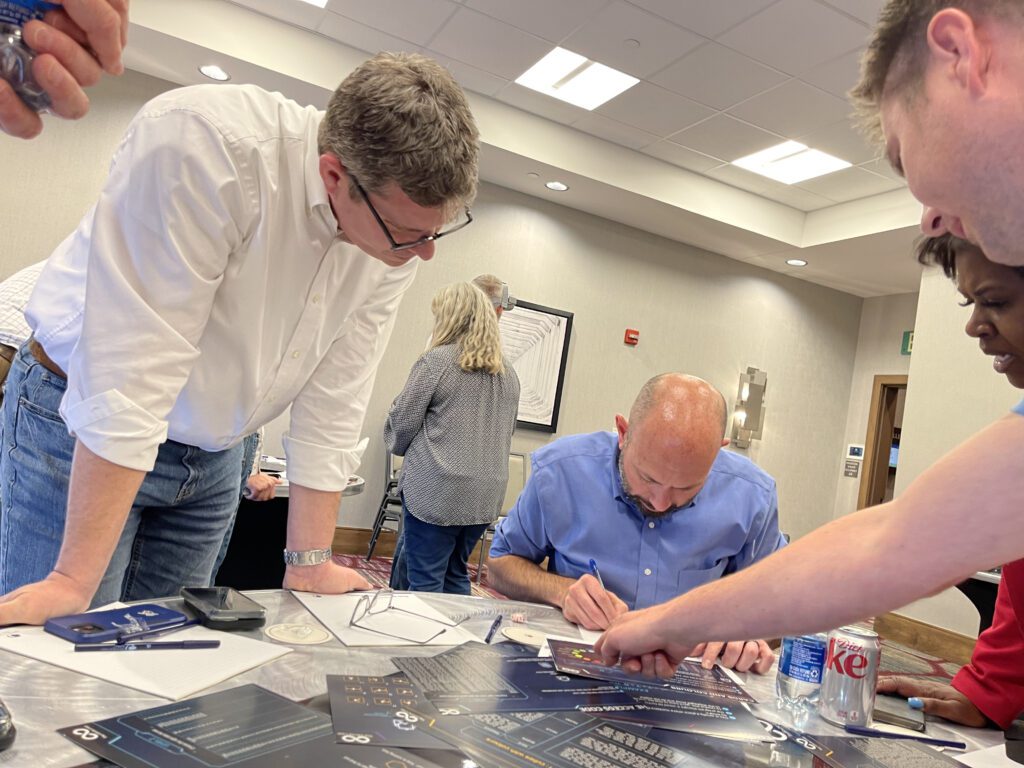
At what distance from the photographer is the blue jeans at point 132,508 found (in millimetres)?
1279

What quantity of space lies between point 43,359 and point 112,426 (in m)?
0.37

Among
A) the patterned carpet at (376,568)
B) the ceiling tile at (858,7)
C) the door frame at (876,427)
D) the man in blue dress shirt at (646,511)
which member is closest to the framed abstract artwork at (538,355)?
the patterned carpet at (376,568)

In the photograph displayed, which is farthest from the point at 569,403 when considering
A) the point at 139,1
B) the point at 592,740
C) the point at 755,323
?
the point at 592,740

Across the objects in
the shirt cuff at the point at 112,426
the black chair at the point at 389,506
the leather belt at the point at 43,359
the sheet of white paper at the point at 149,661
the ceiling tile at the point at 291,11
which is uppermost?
the ceiling tile at the point at 291,11

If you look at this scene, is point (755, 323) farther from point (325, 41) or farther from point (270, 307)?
point (270, 307)

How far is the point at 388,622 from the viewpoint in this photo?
126cm

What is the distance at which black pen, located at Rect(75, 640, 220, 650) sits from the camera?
0.94 meters

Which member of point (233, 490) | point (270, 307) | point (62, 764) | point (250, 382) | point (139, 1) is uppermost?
point (139, 1)

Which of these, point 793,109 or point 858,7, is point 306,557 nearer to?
point 858,7

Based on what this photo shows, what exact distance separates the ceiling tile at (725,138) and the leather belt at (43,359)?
4818 mm

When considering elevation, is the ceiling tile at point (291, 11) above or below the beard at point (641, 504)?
above

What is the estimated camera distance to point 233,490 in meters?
1.57

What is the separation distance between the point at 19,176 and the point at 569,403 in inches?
172

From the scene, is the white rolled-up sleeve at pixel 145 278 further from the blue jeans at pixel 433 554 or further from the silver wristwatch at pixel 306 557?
the blue jeans at pixel 433 554
